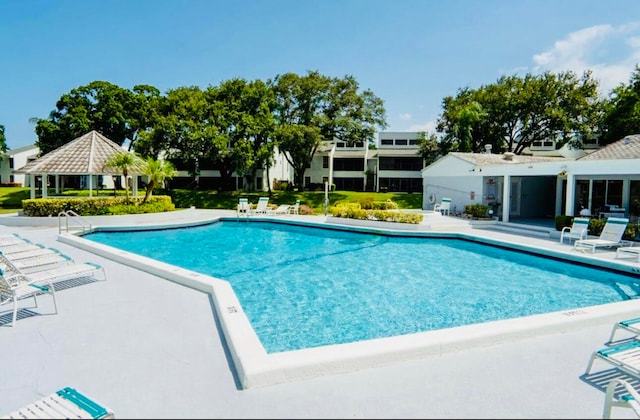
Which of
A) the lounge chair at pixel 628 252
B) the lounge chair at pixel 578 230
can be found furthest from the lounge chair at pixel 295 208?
the lounge chair at pixel 628 252

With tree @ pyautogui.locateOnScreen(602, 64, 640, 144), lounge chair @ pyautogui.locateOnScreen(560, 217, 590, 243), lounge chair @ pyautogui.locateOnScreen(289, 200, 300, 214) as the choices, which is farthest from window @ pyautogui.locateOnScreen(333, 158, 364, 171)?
lounge chair @ pyautogui.locateOnScreen(560, 217, 590, 243)

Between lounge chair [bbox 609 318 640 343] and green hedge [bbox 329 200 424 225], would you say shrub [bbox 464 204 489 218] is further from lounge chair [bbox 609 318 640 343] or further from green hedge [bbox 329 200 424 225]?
lounge chair [bbox 609 318 640 343]

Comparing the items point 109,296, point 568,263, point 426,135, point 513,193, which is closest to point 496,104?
point 426,135

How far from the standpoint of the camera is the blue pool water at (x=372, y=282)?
6.86 m

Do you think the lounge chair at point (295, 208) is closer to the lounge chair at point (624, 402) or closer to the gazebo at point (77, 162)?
the gazebo at point (77, 162)

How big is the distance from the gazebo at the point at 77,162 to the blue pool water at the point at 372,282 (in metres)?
6.36

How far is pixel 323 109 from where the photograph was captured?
36.7 m

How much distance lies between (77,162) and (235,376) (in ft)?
71.3

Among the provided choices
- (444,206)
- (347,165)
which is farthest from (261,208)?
(347,165)

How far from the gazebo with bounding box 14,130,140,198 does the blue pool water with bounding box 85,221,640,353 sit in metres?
6.36

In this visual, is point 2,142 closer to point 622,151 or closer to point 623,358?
point 622,151

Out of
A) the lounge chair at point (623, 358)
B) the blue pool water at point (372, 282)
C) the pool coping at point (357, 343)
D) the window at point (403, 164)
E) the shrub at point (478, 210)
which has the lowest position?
the blue pool water at point (372, 282)

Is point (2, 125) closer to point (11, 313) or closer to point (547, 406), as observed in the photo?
point (11, 313)

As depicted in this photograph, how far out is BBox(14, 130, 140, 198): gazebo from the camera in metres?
20.1
